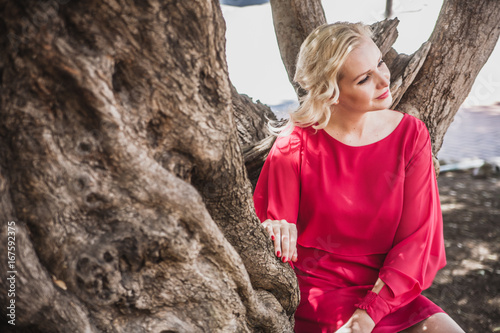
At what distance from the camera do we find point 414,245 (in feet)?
7.44

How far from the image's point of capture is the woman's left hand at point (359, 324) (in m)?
2.12

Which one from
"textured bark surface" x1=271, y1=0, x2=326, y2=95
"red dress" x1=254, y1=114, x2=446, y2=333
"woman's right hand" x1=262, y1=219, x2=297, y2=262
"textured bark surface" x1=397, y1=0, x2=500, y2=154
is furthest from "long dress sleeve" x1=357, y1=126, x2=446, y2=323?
"textured bark surface" x1=271, y1=0, x2=326, y2=95

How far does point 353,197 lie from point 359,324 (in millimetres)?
601

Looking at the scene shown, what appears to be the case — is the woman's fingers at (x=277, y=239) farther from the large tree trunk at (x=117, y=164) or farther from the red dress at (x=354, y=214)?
the large tree trunk at (x=117, y=164)

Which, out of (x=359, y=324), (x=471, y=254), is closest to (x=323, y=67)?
(x=359, y=324)

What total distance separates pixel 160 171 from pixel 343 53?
1199 millimetres

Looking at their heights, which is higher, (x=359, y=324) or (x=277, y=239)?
(x=277, y=239)

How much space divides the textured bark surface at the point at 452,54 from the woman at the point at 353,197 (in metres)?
0.56

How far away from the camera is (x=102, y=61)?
4.25 ft

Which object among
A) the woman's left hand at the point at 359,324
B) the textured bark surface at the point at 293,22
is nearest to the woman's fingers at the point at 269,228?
the woman's left hand at the point at 359,324

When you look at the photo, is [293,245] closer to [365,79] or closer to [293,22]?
[365,79]

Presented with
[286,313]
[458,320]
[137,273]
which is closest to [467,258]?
[458,320]

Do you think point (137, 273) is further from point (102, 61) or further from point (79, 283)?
point (102, 61)

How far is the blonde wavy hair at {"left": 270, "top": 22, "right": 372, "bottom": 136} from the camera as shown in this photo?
2.27m
